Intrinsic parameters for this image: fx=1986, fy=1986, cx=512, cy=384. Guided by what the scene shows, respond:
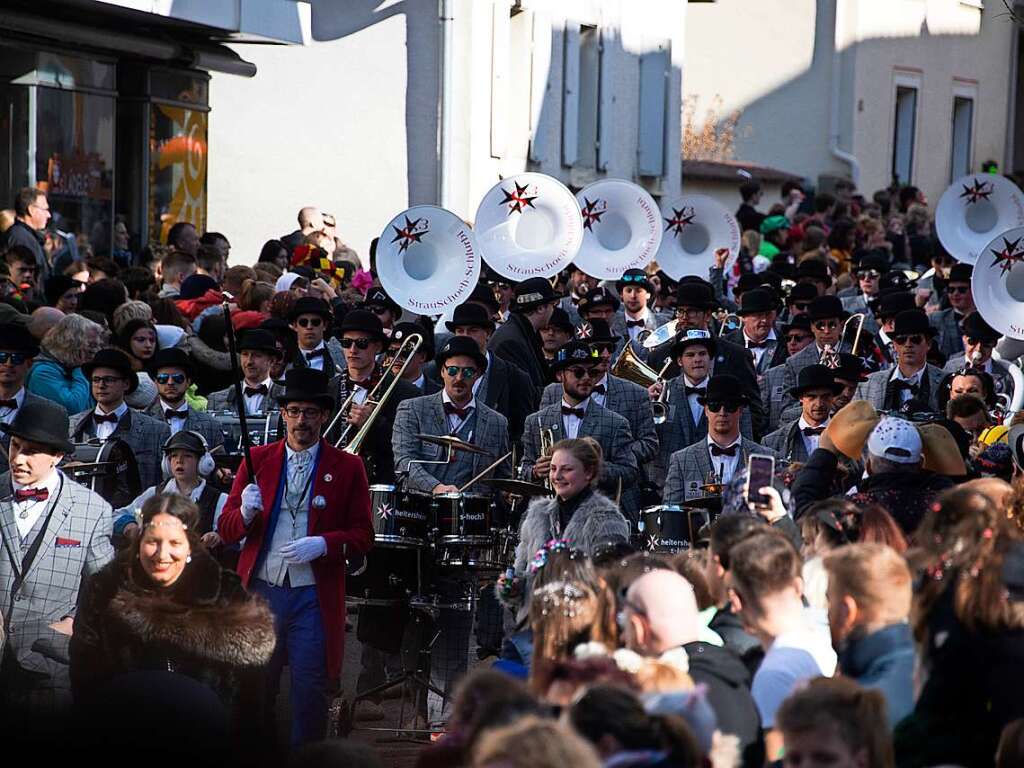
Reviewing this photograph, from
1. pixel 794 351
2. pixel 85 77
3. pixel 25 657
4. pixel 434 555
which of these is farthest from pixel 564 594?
pixel 85 77

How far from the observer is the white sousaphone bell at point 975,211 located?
17.1 meters

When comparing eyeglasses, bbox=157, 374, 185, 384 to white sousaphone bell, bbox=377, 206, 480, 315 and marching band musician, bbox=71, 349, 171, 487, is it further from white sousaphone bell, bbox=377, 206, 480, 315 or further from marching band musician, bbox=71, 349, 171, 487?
white sousaphone bell, bbox=377, 206, 480, 315

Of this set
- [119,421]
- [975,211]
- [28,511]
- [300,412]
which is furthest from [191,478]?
[975,211]

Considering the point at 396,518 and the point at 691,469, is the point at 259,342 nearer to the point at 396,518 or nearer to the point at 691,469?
the point at 396,518

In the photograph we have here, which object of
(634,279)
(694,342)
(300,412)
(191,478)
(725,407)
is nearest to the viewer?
(300,412)

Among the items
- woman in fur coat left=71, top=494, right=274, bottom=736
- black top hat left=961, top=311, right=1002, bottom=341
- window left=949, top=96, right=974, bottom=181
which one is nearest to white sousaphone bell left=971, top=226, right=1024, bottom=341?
black top hat left=961, top=311, right=1002, bottom=341

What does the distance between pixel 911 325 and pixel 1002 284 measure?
1.00m

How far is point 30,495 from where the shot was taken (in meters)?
8.45

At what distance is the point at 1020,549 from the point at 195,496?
510 cm

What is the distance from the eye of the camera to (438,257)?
43.2 feet

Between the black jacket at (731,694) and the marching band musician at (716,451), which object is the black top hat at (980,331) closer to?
the marching band musician at (716,451)

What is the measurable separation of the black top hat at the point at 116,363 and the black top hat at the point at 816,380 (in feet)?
12.1

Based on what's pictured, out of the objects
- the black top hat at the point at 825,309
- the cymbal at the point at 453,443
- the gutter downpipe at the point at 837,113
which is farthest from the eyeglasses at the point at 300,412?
the gutter downpipe at the point at 837,113

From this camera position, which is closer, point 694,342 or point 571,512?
point 571,512
